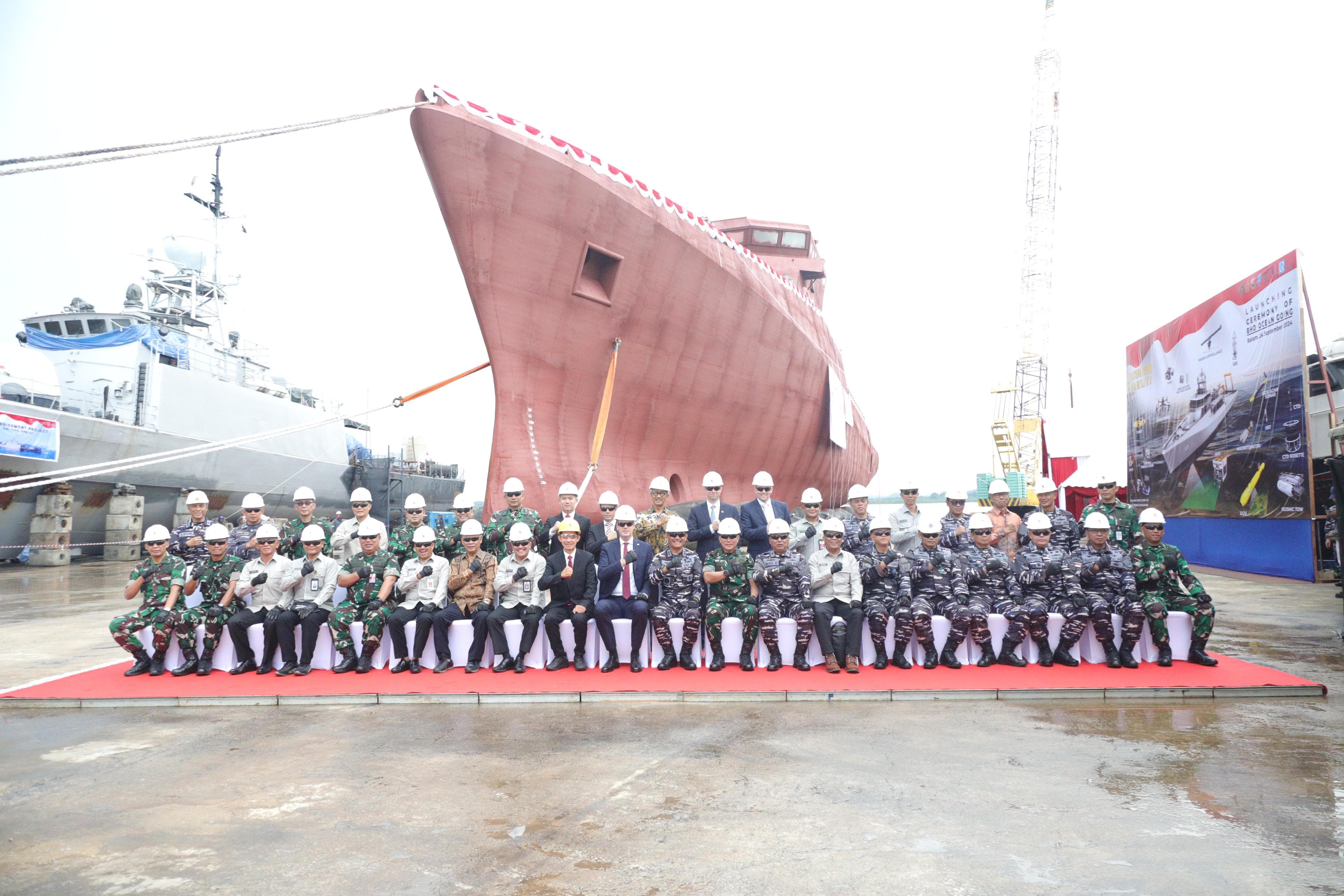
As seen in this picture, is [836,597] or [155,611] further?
[155,611]

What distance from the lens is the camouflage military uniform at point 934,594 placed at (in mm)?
6148

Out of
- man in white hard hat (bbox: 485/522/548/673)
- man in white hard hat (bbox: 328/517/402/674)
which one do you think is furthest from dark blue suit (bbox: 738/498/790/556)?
man in white hard hat (bbox: 328/517/402/674)

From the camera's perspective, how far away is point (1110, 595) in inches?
246

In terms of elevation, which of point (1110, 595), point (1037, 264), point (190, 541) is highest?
point (1037, 264)

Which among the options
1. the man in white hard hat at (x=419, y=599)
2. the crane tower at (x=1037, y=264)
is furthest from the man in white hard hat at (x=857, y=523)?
the crane tower at (x=1037, y=264)

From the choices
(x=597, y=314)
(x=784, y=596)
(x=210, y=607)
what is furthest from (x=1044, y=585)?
(x=597, y=314)

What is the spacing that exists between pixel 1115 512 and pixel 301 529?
26.4 feet

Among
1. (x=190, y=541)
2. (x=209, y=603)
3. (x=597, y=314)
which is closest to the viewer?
(x=209, y=603)

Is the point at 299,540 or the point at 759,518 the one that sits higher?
the point at 759,518

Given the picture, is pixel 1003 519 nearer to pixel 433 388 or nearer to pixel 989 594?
pixel 989 594

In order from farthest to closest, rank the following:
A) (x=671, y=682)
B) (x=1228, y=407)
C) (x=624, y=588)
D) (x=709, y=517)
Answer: (x=1228, y=407), (x=709, y=517), (x=624, y=588), (x=671, y=682)

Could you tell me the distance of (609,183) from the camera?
10969 millimetres

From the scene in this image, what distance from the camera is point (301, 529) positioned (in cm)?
751

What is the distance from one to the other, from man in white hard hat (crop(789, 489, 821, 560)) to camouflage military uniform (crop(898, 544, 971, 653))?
92cm
